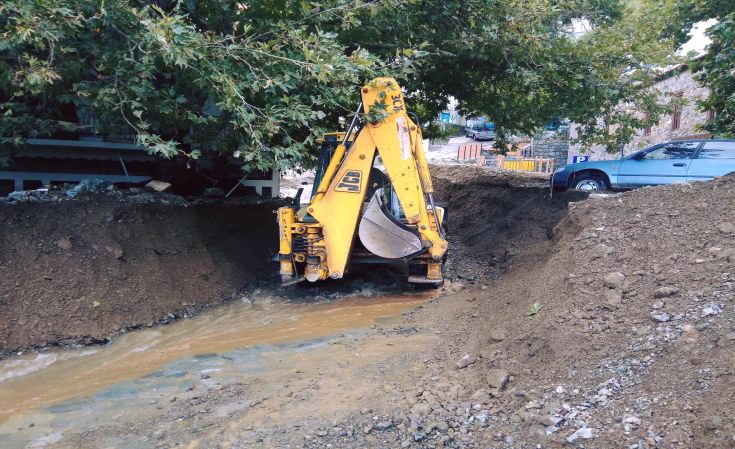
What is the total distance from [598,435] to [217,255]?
24.0 ft

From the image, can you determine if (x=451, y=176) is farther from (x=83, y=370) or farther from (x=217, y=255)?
(x=83, y=370)

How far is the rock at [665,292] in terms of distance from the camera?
479 centimetres

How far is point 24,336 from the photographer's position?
6.59 meters

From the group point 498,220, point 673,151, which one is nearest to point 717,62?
point 673,151

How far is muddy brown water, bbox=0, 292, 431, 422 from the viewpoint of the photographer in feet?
18.7

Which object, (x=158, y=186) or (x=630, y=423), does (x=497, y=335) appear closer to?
(x=630, y=423)

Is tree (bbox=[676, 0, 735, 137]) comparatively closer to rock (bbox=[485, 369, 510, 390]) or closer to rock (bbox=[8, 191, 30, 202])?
rock (bbox=[485, 369, 510, 390])

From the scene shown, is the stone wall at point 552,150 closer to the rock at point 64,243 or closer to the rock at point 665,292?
the rock at point 64,243

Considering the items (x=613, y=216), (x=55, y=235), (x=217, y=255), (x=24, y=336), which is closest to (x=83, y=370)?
(x=24, y=336)

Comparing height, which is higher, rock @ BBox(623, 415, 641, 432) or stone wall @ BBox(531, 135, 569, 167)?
stone wall @ BBox(531, 135, 569, 167)

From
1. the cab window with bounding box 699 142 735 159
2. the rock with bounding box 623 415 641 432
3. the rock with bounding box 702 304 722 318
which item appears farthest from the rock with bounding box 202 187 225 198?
the cab window with bounding box 699 142 735 159

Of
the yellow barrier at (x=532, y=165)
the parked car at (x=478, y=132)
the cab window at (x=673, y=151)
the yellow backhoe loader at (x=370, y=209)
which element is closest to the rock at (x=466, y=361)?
the yellow backhoe loader at (x=370, y=209)

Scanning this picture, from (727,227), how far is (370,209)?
413cm

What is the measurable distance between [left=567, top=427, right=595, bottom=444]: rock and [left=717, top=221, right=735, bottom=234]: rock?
3.15 m
